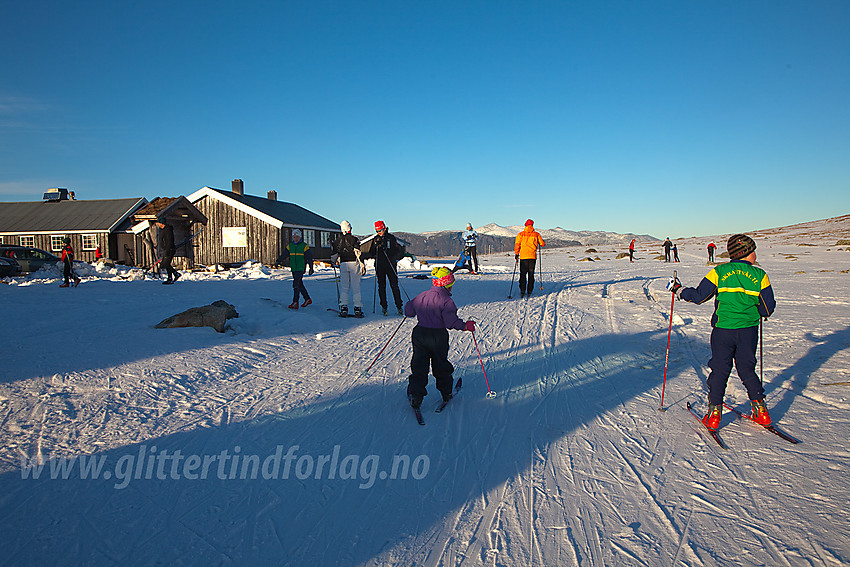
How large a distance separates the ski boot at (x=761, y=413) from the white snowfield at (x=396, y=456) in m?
0.09

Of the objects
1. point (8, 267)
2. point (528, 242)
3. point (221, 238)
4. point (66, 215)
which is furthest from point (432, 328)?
point (66, 215)

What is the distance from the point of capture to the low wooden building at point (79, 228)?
3033 cm

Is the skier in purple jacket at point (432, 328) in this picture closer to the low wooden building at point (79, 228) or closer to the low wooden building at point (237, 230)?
the low wooden building at point (237, 230)

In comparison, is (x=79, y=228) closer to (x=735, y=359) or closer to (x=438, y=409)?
(x=438, y=409)

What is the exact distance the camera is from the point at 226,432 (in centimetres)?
459

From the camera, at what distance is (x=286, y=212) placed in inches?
1261

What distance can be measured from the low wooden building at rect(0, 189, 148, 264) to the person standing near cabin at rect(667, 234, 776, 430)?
108ft

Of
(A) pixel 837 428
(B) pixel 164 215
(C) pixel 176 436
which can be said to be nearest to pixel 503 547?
(C) pixel 176 436

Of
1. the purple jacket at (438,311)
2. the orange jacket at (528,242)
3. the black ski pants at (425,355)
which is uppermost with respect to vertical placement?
the orange jacket at (528,242)

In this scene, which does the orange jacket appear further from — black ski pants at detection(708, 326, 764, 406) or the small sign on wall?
the small sign on wall

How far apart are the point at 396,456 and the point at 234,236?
27423mm

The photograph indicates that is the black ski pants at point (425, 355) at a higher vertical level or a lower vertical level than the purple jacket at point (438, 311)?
lower

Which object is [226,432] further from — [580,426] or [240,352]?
[580,426]

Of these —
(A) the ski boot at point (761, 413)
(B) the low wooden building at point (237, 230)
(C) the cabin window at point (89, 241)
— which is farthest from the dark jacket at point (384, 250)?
(C) the cabin window at point (89, 241)
